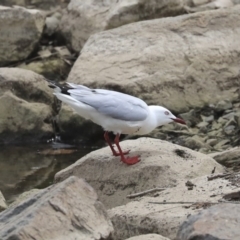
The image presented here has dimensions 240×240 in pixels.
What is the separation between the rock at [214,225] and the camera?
3354 millimetres

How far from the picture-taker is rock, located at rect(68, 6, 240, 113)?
9.31 meters

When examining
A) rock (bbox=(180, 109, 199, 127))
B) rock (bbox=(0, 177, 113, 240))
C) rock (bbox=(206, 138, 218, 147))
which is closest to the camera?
rock (bbox=(0, 177, 113, 240))

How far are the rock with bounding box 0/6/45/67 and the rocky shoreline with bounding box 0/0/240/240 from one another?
16mm

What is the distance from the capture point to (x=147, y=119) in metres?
6.50

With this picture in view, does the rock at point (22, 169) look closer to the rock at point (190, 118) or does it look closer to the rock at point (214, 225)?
the rock at point (190, 118)

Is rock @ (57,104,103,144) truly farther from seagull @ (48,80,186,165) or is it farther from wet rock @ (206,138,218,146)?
seagull @ (48,80,186,165)

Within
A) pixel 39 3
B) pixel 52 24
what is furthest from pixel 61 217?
pixel 39 3

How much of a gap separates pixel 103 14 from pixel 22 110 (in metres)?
2.95

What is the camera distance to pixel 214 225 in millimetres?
3426

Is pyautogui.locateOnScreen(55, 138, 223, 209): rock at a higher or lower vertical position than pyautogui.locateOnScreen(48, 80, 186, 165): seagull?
lower

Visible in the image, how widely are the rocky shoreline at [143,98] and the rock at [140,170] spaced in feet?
0.03

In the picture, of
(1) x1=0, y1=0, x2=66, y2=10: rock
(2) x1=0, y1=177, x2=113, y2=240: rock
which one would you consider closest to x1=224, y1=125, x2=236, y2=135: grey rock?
(2) x1=0, y1=177, x2=113, y2=240: rock

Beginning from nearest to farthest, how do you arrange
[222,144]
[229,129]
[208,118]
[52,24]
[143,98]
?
[222,144] → [229,129] → [143,98] → [208,118] → [52,24]

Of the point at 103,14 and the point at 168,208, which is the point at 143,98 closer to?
the point at 103,14
